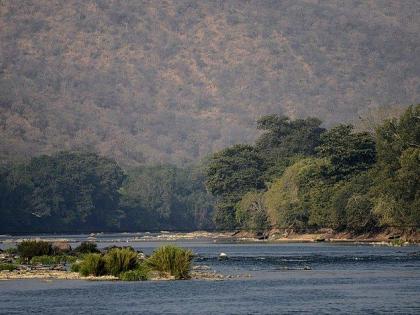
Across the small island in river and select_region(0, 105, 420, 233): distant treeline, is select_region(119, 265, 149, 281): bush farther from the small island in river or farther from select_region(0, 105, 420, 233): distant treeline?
select_region(0, 105, 420, 233): distant treeline

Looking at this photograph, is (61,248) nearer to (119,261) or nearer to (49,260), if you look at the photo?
(49,260)

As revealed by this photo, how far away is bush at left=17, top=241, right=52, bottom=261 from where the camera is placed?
91000 mm

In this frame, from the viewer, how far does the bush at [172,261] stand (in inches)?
2778

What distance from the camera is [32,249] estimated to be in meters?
91.1

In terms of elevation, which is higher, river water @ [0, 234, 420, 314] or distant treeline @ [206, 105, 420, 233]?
distant treeline @ [206, 105, 420, 233]

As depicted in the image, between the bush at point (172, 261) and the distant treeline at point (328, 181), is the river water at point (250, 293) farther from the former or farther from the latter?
the distant treeline at point (328, 181)

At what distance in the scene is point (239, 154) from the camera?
625ft

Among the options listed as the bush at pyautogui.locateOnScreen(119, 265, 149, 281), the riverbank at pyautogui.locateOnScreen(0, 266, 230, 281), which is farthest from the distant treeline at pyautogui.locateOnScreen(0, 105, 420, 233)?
the bush at pyautogui.locateOnScreen(119, 265, 149, 281)

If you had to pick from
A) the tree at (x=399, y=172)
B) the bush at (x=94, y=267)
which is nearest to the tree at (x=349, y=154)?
the tree at (x=399, y=172)

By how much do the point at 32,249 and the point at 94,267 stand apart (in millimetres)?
19995

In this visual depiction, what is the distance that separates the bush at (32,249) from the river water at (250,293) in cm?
1406

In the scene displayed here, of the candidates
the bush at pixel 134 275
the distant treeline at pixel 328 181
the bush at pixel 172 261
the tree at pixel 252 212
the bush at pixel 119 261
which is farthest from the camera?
the tree at pixel 252 212

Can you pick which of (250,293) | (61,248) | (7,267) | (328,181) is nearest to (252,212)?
(328,181)

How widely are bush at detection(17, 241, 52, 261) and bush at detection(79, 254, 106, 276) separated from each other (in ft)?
61.7
